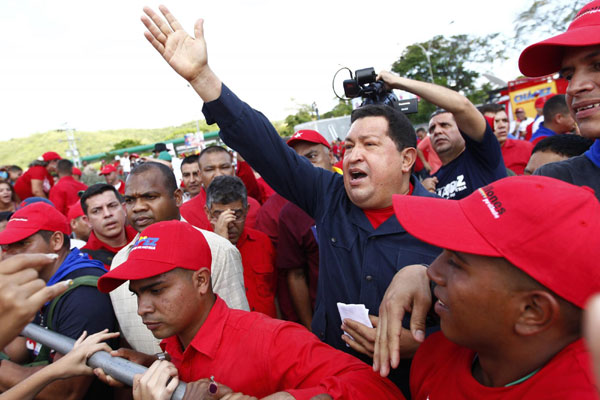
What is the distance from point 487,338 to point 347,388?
0.57 metres

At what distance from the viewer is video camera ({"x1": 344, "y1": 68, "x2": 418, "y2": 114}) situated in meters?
2.69

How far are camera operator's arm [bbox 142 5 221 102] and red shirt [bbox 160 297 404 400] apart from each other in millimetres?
1133

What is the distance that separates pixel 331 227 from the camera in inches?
87.7

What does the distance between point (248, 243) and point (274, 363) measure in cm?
200

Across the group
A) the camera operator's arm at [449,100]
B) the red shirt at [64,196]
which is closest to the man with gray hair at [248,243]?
the camera operator's arm at [449,100]

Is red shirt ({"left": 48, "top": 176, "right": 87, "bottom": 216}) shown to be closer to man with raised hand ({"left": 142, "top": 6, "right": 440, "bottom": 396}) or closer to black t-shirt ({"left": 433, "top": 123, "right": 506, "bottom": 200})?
man with raised hand ({"left": 142, "top": 6, "right": 440, "bottom": 396})

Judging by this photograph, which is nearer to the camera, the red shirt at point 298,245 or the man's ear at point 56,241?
the man's ear at point 56,241

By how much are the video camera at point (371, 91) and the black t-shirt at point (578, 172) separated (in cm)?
114

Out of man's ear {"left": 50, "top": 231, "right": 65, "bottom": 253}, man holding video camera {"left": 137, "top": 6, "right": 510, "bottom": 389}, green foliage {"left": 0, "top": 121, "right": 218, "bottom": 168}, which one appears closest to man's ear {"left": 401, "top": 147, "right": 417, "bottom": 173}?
man holding video camera {"left": 137, "top": 6, "right": 510, "bottom": 389}

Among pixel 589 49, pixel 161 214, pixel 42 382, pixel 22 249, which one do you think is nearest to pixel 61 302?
pixel 42 382

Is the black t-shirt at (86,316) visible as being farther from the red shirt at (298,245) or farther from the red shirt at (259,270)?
the red shirt at (298,245)

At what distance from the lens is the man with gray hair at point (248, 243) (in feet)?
11.4

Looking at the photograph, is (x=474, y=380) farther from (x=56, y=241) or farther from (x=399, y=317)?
(x=56, y=241)

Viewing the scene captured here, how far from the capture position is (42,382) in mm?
1859
